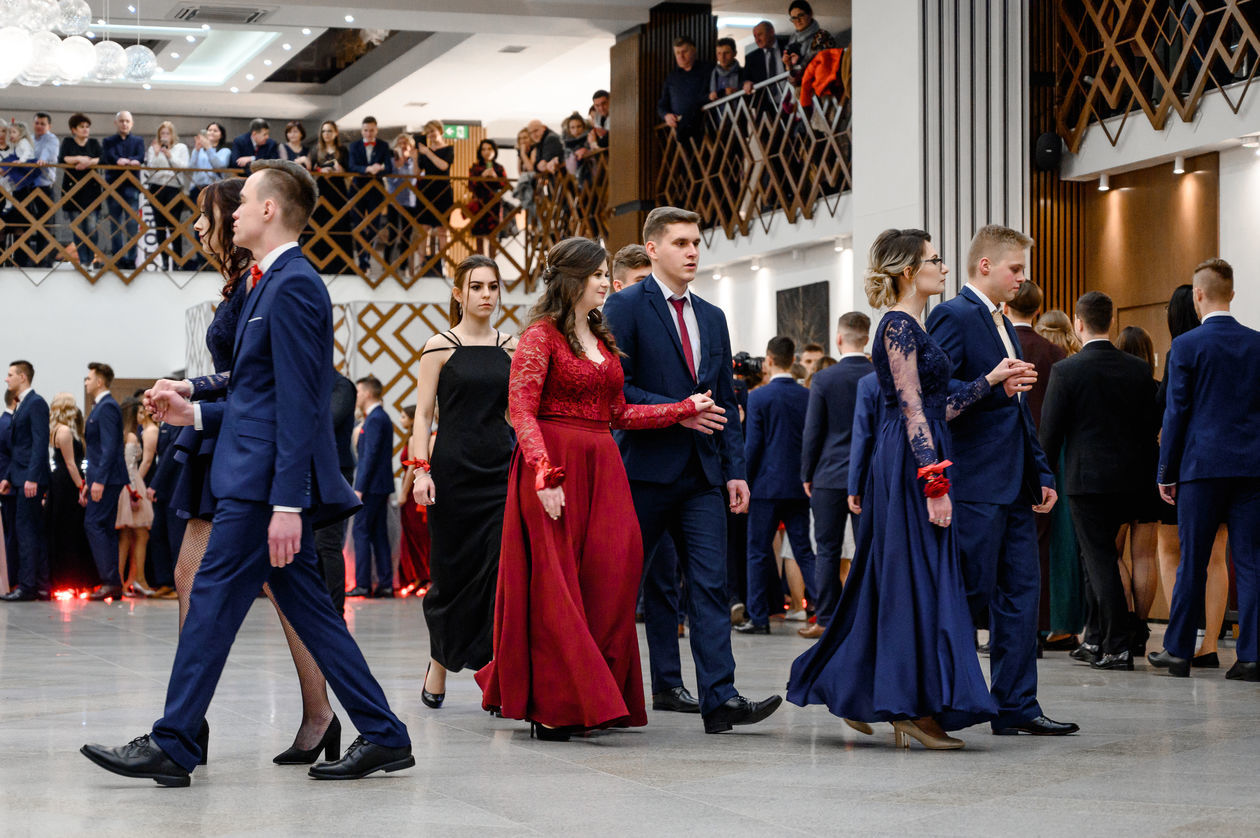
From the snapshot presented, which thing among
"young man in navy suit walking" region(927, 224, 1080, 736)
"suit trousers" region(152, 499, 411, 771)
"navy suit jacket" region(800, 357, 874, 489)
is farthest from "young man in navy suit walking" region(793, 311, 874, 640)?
"suit trousers" region(152, 499, 411, 771)

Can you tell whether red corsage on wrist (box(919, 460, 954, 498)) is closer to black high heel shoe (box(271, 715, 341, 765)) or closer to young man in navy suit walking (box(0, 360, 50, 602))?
black high heel shoe (box(271, 715, 341, 765))

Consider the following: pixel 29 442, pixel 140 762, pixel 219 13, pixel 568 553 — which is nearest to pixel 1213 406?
pixel 568 553

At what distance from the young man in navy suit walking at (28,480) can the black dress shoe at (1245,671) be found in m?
8.08

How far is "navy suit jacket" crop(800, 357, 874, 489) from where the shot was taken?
313 inches

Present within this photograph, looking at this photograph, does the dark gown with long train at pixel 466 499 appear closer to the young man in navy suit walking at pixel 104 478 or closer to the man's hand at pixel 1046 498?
the man's hand at pixel 1046 498

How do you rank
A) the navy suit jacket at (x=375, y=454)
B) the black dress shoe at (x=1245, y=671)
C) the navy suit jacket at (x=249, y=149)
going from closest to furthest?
the black dress shoe at (x=1245, y=671) < the navy suit jacket at (x=375, y=454) < the navy suit jacket at (x=249, y=149)

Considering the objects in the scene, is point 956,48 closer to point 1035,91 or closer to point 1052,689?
point 1035,91

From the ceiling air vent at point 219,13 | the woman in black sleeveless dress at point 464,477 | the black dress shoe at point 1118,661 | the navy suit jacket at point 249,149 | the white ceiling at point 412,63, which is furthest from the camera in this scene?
the navy suit jacket at point 249,149

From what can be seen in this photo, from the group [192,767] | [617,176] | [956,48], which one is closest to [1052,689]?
[192,767]

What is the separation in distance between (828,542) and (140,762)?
15.7 feet

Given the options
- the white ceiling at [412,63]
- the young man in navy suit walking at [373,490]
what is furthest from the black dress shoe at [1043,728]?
the white ceiling at [412,63]

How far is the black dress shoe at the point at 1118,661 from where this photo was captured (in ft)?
21.4

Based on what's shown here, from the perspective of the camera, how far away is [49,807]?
351 centimetres

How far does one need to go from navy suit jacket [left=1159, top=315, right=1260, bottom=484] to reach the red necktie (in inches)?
95.6
